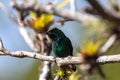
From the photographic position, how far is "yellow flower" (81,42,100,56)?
1.06 metres

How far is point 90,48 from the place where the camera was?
3.53 feet

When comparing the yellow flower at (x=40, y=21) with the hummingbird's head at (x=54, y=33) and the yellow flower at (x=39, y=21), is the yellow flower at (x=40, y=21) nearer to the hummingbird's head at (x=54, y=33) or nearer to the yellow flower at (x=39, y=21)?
the yellow flower at (x=39, y=21)

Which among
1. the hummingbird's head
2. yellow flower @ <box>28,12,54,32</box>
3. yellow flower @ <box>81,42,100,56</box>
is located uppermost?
the hummingbird's head

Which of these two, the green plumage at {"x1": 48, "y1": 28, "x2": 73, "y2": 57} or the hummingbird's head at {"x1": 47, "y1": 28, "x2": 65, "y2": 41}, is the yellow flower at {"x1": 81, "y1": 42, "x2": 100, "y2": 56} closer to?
the hummingbird's head at {"x1": 47, "y1": 28, "x2": 65, "y2": 41}

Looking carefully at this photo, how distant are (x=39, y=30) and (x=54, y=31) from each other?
2.43ft

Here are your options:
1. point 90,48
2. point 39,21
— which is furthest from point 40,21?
point 90,48

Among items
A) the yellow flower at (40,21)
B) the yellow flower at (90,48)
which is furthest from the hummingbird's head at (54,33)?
the yellow flower at (90,48)

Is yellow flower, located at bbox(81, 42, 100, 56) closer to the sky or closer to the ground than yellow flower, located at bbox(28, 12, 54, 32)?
closer to the ground

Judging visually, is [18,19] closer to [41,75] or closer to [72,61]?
[72,61]

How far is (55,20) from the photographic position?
138 cm

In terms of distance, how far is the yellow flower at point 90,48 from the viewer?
1.06 metres

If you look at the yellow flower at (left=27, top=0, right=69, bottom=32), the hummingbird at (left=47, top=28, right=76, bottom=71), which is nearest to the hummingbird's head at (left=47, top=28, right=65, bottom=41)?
the hummingbird at (left=47, top=28, right=76, bottom=71)

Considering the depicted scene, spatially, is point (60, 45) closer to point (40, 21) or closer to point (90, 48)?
point (40, 21)

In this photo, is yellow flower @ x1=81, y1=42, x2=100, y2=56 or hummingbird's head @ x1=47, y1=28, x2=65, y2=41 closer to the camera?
yellow flower @ x1=81, y1=42, x2=100, y2=56
